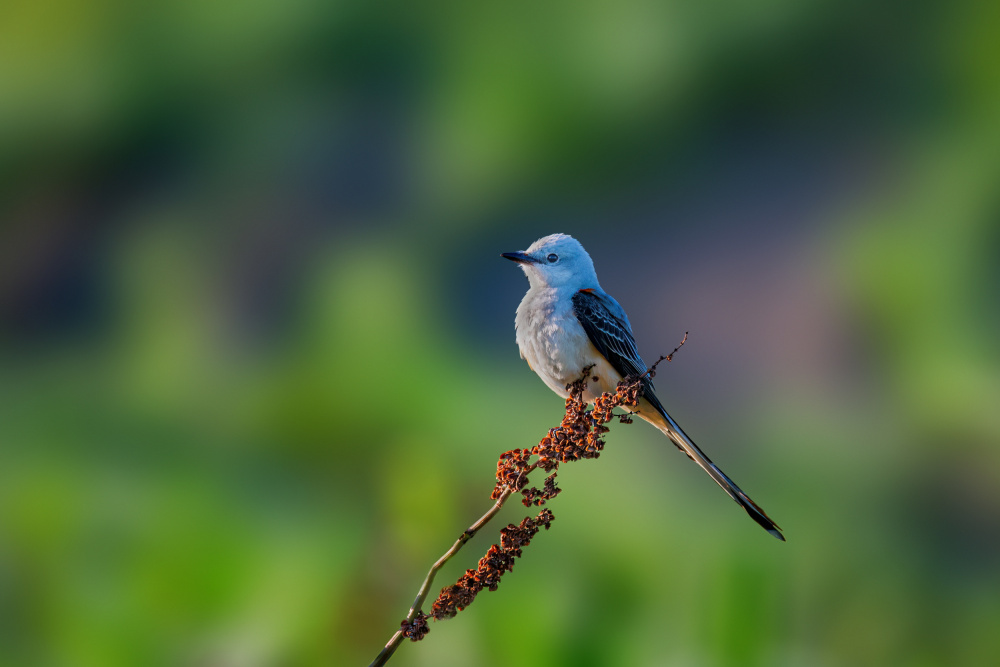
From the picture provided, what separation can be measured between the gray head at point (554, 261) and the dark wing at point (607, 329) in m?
0.08

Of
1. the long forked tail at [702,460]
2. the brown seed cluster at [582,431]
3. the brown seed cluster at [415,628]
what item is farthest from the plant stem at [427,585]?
the long forked tail at [702,460]

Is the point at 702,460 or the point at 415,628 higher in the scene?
the point at 702,460

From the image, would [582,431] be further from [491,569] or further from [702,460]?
[702,460]

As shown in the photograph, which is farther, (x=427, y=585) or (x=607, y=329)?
(x=607, y=329)

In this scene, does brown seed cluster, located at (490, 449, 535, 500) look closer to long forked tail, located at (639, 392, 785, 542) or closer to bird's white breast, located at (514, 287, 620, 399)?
long forked tail, located at (639, 392, 785, 542)

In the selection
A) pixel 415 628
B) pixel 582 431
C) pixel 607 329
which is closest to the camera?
pixel 415 628

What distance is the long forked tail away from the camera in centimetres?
204

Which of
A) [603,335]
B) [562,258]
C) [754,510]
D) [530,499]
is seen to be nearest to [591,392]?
[603,335]

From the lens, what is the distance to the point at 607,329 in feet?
9.16

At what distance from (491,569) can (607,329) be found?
4.47 ft

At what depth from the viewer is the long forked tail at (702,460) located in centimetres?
204

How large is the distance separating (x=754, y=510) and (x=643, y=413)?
2.01ft

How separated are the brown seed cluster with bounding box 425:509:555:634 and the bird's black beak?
1282 mm

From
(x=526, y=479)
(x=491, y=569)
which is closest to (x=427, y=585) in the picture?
(x=491, y=569)
